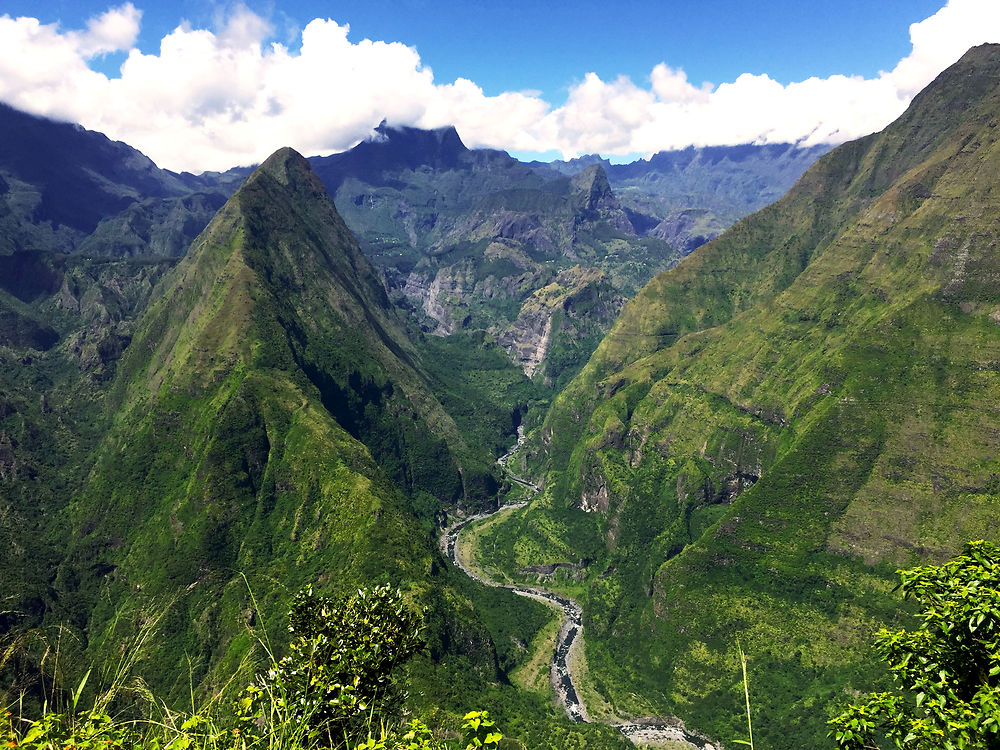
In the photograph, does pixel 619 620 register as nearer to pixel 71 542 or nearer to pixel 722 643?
pixel 722 643

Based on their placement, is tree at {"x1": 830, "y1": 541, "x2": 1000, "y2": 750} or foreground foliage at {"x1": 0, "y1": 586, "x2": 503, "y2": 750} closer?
foreground foliage at {"x1": 0, "y1": 586, "x2": 503, "y2": 750}

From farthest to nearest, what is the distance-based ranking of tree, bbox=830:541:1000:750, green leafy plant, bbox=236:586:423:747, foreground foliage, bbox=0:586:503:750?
green leafy plant, bbox=236:586:423:747 < tree, bbox=830:541:1000:750 < foreground foliage, bbox=0:586:503:750

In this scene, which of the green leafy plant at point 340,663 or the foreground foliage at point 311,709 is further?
the green leafy plant at point 340,663

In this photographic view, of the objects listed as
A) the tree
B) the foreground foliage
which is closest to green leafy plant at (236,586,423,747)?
the foreground foliage

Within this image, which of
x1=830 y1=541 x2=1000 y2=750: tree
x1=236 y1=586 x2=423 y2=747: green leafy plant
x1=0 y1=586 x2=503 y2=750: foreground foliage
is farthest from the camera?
x1=236 y1=586 x2=423 y2=747: green leafy plant

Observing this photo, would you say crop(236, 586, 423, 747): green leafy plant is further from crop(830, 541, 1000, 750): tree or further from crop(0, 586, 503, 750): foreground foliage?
crop(830, 541, 1000, 750): tree

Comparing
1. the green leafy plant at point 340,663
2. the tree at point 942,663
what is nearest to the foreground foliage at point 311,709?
the green leafy plant at point 340,663

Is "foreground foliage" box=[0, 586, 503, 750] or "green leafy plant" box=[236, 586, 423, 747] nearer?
"foreground foliage" box=[0, 586, 503, 750]

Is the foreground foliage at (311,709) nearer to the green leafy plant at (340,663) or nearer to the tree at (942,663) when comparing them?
the green leafy plant at (340,663)

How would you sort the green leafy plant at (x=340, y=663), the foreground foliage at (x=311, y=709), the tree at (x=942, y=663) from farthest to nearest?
the green leafy plant at (x=340, y=663)
the tree at (x=942, y=663)
the foreground foliage at (x=311, y=709)
